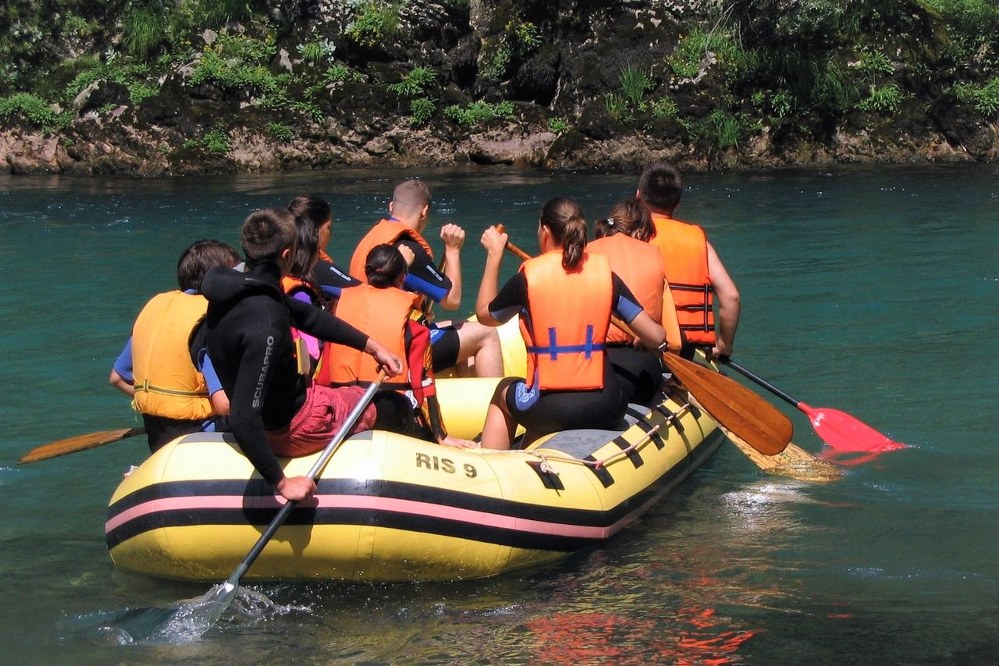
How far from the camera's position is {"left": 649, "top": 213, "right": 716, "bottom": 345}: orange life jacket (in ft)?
19.3

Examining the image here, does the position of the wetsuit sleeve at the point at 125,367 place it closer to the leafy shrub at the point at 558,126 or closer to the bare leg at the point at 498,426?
the bare leg at the point at 498,426

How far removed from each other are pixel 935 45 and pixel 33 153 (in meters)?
13.1

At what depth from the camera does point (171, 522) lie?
14.3ft

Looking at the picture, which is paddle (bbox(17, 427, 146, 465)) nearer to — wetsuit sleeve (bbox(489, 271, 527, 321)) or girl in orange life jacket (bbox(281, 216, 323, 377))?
girl in orange life jacket (bbox(281, 216, 323, 377))

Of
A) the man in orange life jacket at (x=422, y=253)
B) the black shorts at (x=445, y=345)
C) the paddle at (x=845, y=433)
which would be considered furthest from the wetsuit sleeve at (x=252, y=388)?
the paddle at (x=845, y=433)

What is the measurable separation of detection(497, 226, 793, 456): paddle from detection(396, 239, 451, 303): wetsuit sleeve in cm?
52

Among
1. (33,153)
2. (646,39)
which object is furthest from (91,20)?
(646,39)

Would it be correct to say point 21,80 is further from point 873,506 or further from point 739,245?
point 873,506

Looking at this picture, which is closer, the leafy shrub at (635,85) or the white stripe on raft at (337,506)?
the white stripe on raft at (337,506)

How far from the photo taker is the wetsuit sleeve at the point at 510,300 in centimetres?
502

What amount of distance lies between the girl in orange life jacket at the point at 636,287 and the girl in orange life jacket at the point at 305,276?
117 cm

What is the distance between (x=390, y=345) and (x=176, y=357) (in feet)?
2.66

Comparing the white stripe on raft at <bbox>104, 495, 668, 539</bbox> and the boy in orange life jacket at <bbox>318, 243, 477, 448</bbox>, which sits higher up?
the boy in orange life jacket at <bbox>318, 243, 477, 448</bbox>

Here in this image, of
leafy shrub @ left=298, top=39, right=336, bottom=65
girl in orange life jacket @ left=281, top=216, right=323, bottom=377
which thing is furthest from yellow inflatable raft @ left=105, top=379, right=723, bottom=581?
leafy shrub @ left=298, top=39, right=336, bottom=65
